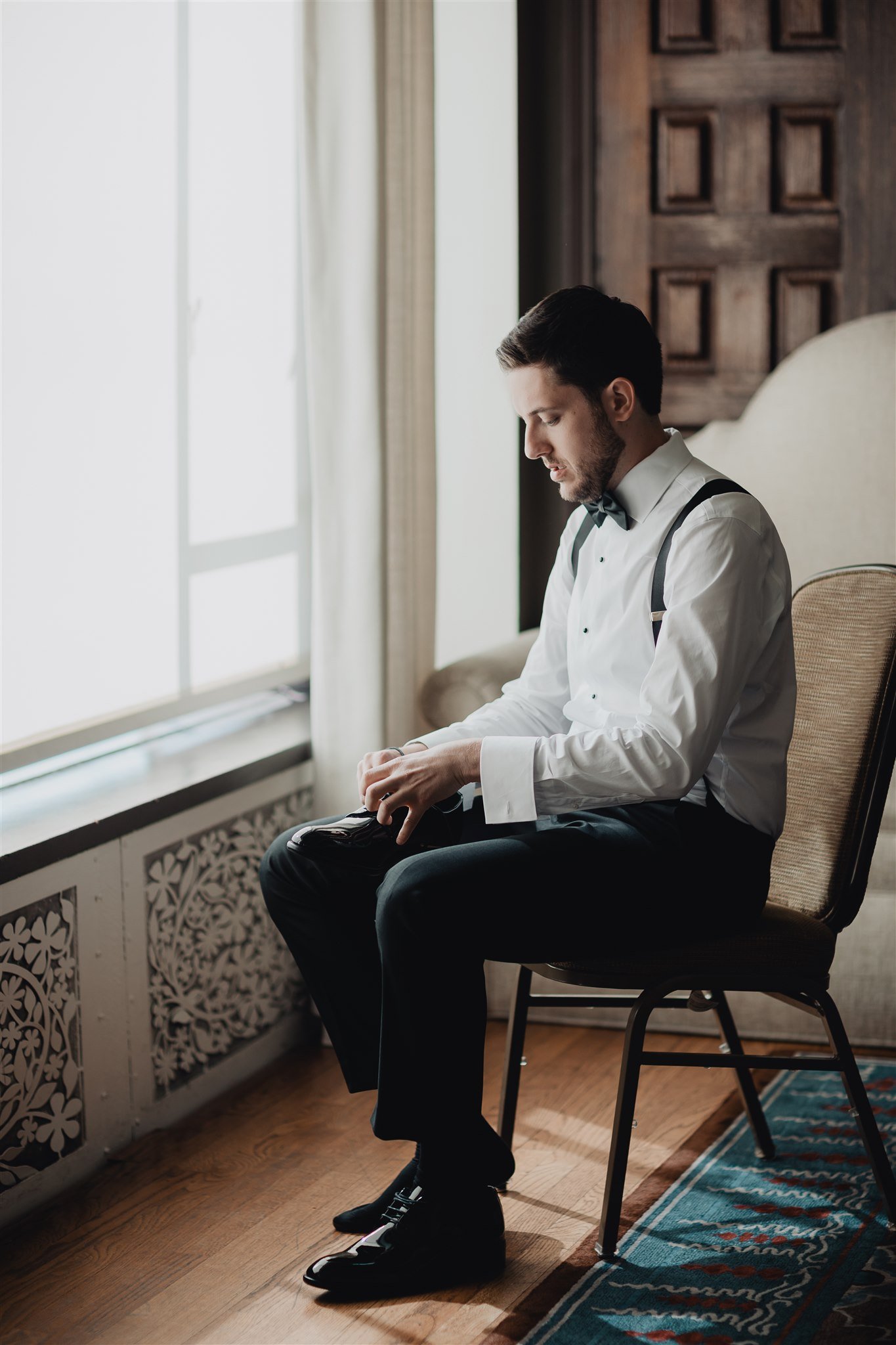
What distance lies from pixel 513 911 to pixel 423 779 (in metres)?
0.20

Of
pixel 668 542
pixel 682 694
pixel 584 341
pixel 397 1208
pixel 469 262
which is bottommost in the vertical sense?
pixel 397 1208

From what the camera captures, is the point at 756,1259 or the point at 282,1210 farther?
the point at 282,1210

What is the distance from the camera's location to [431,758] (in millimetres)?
1837

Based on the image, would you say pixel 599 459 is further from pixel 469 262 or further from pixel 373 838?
pixel 469 262

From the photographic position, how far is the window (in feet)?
7.20

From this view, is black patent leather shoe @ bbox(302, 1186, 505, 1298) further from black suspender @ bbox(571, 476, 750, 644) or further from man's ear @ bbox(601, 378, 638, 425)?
man's ear @ bbox(601, 378, 638, 425)

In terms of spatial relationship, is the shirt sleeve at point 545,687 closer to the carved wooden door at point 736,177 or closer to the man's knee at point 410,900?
the man's knee at point 410,900

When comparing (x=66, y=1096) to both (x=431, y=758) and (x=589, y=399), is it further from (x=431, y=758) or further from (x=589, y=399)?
(x=589, y=399)

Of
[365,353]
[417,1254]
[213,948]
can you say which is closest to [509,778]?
[417,1254]

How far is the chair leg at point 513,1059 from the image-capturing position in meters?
2.13

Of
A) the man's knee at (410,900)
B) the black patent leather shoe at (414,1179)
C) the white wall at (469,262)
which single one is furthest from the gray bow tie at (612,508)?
the white wall at (469,262)

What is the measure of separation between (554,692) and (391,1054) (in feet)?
1.96

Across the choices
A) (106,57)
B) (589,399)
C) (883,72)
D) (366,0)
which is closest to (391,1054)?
(589,399)

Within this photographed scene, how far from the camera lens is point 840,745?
2.00 meters
